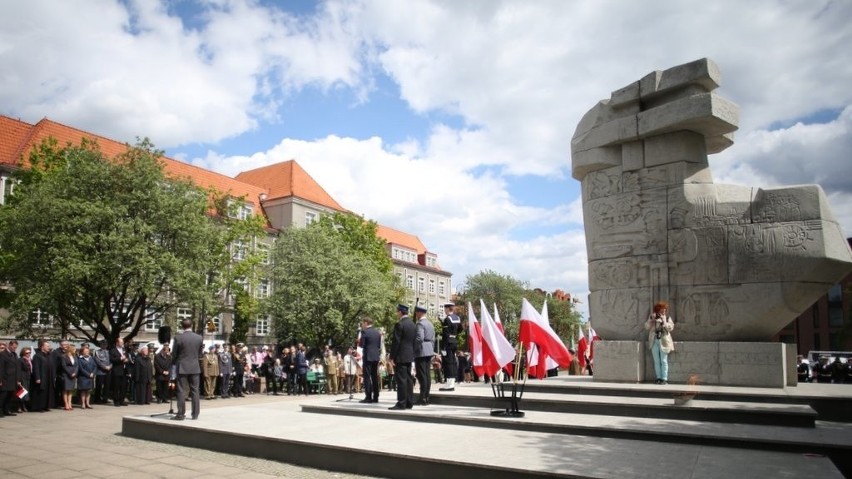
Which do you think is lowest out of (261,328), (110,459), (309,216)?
(261,328)

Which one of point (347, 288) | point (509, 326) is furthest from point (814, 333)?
point (347, 288)

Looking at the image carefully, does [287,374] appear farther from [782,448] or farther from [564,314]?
[564,314]

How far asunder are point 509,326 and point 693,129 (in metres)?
49.3

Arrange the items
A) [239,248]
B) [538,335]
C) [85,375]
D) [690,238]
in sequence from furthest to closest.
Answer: [239,248] < [85,375] < [690,238] < [538,335]

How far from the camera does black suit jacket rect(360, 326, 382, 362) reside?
38.4ft

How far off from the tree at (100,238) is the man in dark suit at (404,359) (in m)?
15.4

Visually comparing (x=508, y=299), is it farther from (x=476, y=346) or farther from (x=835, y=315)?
(x=476, y=346)

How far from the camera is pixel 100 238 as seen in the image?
22.4 m

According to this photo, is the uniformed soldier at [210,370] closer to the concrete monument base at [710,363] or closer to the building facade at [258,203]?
the building facade at [258,203]

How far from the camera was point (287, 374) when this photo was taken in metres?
21.8

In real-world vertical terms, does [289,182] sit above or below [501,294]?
above

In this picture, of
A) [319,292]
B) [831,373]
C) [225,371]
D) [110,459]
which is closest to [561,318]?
[319,292]

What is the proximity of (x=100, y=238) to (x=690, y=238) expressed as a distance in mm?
20688

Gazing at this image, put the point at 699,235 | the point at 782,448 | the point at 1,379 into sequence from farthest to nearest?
the point at 1,379
the point at 699,235
the point at 782,448
